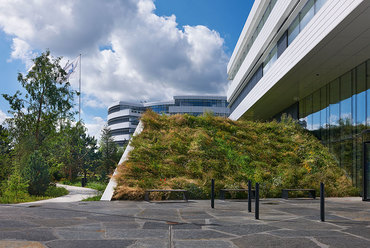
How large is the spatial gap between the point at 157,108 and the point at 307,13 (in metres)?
87.0

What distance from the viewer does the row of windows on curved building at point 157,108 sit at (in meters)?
92.6

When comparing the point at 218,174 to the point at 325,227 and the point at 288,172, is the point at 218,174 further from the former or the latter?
the point at 325,227

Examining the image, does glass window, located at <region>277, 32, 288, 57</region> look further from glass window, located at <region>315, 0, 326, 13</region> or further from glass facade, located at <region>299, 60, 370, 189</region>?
glass window, located at <region>315, 0, 326, 13</region>

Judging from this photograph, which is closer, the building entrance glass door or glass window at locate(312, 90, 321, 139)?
the building entrance glass door

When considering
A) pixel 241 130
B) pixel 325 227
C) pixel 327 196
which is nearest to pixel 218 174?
pixel 327 196

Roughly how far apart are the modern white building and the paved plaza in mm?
7394

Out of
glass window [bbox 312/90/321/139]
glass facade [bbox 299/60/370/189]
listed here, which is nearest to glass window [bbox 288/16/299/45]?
glass facade [bbox 299/60/370/189]

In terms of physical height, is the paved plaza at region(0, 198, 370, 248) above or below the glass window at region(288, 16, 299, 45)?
below

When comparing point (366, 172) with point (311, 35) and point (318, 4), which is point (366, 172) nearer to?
point (311, 35)

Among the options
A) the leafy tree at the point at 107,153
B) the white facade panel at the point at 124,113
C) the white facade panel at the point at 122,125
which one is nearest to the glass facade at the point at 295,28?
the leafy tree at the point at 107,153

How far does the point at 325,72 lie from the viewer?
17797mm

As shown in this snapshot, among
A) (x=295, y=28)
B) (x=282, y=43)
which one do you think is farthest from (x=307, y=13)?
(x=282, y=43)

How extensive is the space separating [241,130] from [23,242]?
687 inches

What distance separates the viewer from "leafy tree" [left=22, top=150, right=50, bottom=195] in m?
15.0
